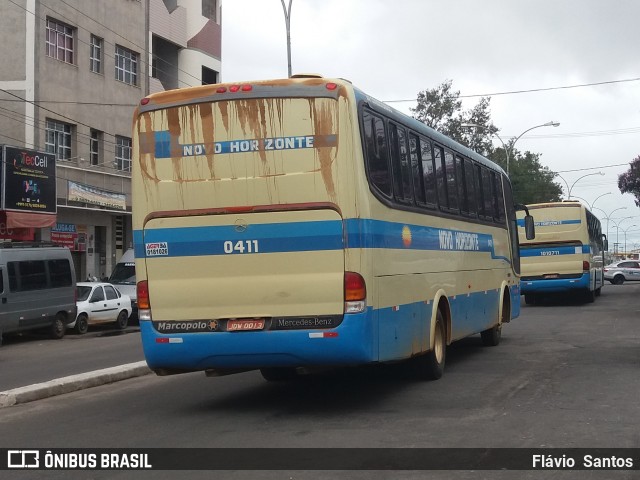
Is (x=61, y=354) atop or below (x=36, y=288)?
below

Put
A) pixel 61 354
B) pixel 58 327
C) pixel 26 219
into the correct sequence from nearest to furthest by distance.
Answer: pixel 61 354 → pixel 58 327 → pixel 26 219

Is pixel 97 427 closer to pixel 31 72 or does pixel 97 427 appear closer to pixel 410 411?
pixel 410 411

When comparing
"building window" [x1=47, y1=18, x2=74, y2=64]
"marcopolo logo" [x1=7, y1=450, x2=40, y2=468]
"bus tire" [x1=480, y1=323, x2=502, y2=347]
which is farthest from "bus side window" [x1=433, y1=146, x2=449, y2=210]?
"building window" [x1=47, y1=18, x2=74, y2=64]

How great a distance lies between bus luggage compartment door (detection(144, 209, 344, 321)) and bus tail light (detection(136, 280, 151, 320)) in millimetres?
68

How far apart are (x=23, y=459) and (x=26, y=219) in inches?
939

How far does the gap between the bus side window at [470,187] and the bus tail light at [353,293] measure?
18.6 ft

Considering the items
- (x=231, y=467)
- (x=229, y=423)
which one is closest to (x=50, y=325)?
(x=229, y=423)

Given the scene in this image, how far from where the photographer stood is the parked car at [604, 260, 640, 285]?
2293 inches

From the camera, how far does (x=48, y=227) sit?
1286 inches

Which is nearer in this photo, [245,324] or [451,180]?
[245,324]

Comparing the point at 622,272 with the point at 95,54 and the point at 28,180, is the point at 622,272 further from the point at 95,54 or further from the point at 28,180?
the point at 28,180

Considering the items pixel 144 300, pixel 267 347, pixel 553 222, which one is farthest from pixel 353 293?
pixel 553 222

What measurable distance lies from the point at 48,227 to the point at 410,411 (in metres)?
25.6

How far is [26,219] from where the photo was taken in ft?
99.8
